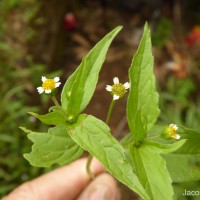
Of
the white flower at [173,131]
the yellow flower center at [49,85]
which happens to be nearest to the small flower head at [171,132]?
the white flower at [173,131]

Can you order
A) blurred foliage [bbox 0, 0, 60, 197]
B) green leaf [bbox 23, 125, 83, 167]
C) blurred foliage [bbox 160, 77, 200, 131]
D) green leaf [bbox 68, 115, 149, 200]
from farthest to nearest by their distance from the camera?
blurred foliage [bbox 160, 77, 200, 131] < blurred foliage [bbox 0, 0, 60, 197] < green leaf [bbox 23, 125, 83, 167] < green leaf [bbox 68, 115, 149, 200]

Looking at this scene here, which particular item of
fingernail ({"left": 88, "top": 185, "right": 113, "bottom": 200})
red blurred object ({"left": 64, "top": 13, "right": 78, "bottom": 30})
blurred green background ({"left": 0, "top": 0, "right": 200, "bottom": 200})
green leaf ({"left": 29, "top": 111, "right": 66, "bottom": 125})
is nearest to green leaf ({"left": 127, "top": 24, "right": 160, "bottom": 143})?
green leaf ({"left": 29, "top": 111, "right": 66, "bottom": 125})

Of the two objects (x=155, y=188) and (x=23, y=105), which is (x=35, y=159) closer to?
(x=155, y=188)

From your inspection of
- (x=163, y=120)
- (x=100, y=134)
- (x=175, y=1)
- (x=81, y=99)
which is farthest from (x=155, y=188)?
(x=175, y=1)

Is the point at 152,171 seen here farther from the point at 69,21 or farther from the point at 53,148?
the point at 69,21

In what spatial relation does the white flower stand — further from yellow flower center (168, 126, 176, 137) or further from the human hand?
the human hand

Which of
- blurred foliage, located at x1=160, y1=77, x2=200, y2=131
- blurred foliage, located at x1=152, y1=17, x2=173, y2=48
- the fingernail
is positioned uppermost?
blurred foliage, located at x1=152, y1=17, x2=173, y2=48
